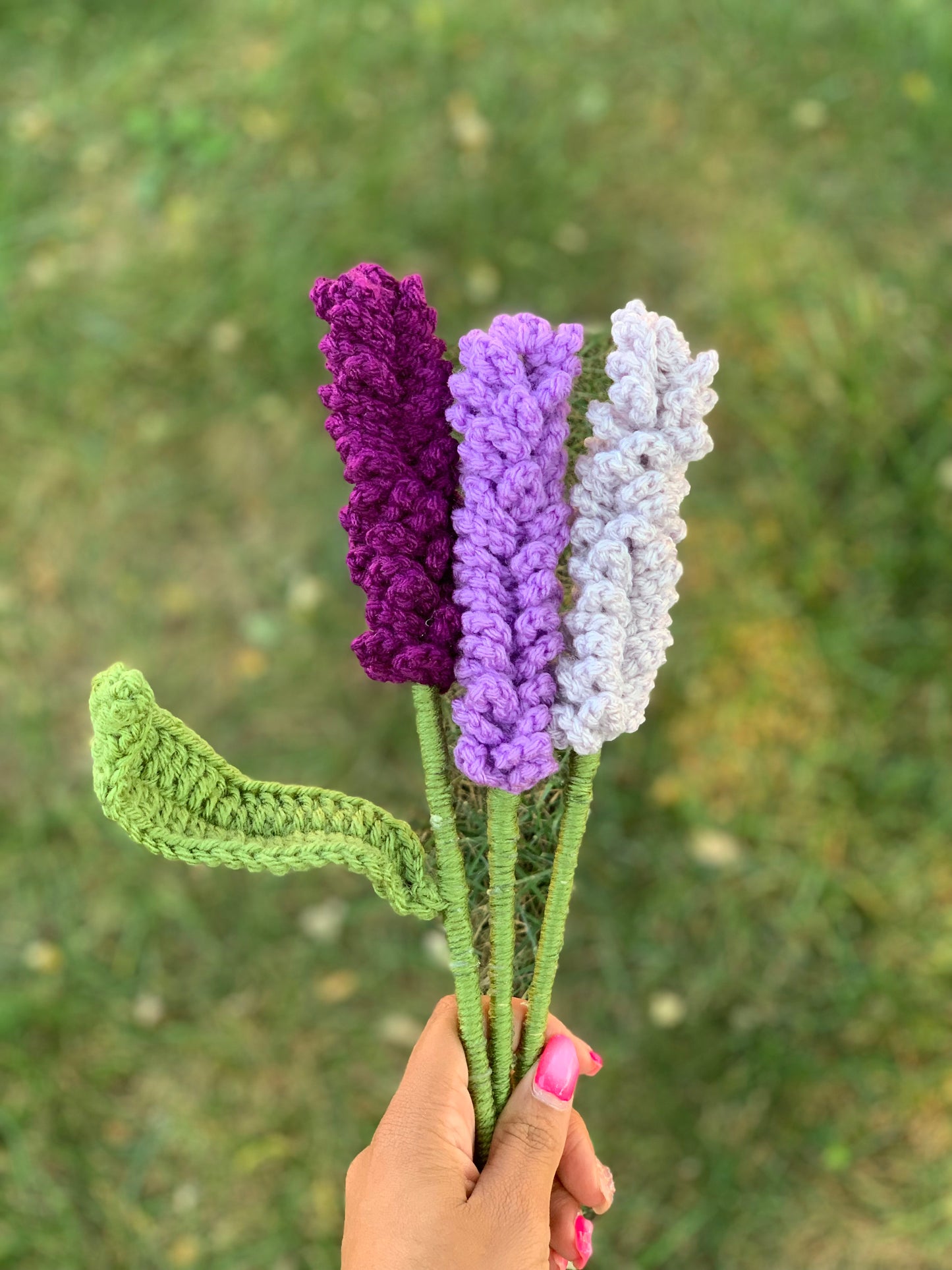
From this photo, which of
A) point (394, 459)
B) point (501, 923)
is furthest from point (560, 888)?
point (394, 459)

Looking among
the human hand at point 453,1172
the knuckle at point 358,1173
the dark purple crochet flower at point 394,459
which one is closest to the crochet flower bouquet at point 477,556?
the dark purple crochet flower at point 394,459

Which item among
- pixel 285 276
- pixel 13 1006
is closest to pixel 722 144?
pixel 285 276

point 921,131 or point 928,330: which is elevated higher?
point 921,131

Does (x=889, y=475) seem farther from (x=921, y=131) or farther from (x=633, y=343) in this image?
(x=633, y=343)

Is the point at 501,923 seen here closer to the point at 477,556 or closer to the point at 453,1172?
the point at 453,1172

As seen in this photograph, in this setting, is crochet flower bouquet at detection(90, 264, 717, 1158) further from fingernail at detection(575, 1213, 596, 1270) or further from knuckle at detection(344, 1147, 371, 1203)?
fingernail at detection(575, 1213, 596, 1270)
